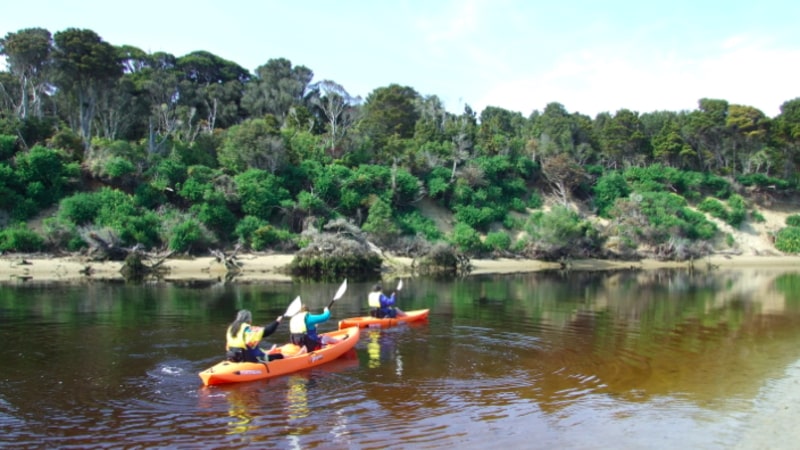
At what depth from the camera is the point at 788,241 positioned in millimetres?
56281

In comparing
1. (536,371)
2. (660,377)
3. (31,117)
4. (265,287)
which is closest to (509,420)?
(536,371)

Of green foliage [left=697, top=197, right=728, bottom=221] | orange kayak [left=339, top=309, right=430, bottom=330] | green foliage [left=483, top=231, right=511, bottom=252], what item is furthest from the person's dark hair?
green foliage [left=697, top=197, right=728, bottom=221]

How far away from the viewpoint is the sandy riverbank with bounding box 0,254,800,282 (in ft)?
114

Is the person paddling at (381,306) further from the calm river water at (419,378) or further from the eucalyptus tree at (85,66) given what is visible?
the eucalyptus tree at (85,66)

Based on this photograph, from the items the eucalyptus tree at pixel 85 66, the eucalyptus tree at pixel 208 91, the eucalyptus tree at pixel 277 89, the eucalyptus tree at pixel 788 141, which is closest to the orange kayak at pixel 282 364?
the eucalyptus tree at pixel 85 66

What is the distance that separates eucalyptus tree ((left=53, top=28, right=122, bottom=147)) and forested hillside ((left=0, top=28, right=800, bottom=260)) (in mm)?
129

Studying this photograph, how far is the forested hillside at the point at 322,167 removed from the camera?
137ft

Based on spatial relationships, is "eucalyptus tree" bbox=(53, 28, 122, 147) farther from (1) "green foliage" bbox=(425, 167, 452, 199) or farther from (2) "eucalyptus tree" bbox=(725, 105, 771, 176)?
(2) "eucalyptus tree" bbox=(725, 105, 771, 176)

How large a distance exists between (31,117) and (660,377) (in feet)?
147

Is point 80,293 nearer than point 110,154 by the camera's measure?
Yes

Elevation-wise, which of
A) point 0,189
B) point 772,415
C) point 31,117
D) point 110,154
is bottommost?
point 772,415

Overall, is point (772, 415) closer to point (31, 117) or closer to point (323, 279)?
point (323, 279)

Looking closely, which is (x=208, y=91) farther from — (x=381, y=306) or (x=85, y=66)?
(x=381, y=306)

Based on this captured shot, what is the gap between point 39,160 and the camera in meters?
41.1
